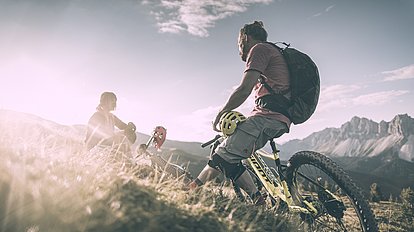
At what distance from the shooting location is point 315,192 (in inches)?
212

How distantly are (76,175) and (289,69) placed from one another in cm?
378

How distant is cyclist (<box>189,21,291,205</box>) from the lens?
5.27 metres

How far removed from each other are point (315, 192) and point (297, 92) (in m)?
1.73

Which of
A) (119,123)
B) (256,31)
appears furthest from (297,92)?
(119,123)

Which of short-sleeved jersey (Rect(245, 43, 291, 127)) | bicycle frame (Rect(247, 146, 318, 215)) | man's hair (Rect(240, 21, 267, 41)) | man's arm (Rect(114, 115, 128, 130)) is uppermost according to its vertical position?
man's hair (Rect(240, 21, 267, 41))

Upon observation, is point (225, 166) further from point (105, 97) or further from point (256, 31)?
point (105, 97)

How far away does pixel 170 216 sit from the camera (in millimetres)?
2918

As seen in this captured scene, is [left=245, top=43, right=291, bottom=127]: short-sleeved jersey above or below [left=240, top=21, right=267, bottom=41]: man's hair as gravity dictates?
below

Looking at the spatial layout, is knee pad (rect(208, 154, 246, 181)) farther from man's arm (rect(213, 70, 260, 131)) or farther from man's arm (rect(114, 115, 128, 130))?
man's arm (rect(114, 115, 128, 130))

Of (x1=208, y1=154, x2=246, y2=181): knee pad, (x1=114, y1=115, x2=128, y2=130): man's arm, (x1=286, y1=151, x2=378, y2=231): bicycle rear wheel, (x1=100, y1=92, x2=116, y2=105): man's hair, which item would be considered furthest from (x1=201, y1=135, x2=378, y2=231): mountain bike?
(x1=100, y1=92, x2=116, y2=105): man's hair

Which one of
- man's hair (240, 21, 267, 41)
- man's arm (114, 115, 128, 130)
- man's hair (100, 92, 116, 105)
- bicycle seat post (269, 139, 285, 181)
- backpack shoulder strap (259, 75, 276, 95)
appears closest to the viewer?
backpack shoulder strap (259, 75, 276, 95)

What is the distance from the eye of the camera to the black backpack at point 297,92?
526 centimetres

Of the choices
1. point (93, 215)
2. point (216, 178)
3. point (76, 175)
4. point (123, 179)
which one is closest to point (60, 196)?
point (93, 215)

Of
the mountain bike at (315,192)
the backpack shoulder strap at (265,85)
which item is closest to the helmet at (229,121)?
the backpack shoulder strap at (265,85)
